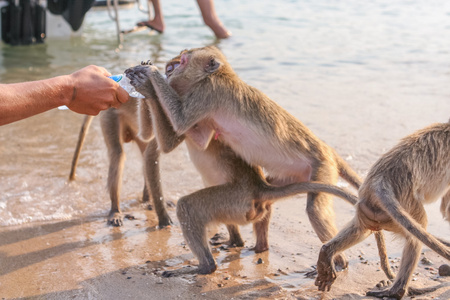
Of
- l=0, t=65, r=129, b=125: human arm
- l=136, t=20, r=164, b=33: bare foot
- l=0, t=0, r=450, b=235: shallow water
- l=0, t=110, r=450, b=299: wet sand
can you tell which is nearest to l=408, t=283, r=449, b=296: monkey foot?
l=0, t=110, r=450, b=299: wet sand

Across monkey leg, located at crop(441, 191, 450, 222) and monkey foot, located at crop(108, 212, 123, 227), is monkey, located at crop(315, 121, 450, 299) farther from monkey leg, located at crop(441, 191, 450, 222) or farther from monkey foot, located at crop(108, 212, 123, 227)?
monkey foot, located at crop(108, 212, 123, 227)

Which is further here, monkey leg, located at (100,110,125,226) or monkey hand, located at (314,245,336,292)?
monkey leg, located at (100,110,125,226)

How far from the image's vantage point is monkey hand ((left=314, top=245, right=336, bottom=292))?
3674 mm

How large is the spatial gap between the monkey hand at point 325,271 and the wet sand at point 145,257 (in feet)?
0.51

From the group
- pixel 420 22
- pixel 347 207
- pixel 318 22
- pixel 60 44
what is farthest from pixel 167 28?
pixel 347 207

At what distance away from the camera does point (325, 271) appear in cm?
371

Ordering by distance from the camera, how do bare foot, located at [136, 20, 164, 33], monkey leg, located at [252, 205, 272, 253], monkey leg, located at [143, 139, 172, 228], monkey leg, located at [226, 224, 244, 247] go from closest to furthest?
1. monkey leg, located at [252, 205, 272, 253]
2. monkey leg, located at [226, 224, 244, 247]
3. monkey leg, located at [143, 139, 172, 228]
4. bare foot, located at [136, 20, 164, 33]

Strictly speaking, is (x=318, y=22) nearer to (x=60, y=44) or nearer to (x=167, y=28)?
(x=167, y=28)

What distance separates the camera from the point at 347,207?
545 cm

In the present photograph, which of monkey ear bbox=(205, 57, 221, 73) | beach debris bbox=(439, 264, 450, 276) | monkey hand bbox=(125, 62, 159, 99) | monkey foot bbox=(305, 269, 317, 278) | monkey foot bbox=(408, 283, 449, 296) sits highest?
monkey ear bbox=(205, 57, 221, 73)

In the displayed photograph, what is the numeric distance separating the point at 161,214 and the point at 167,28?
946 cm

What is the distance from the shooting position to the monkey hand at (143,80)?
169 inches

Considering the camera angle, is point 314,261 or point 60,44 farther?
point 60,44

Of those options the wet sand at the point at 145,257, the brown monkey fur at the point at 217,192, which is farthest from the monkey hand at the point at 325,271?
the brown monkey fur at the point at 217,192
